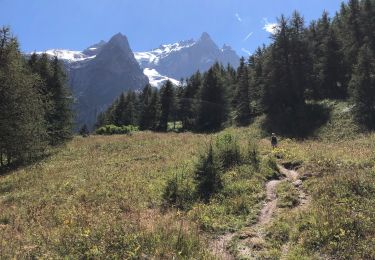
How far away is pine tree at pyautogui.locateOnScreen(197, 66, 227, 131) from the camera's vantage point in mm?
71375

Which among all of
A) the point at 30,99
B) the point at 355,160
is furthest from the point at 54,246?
the point at 30,99

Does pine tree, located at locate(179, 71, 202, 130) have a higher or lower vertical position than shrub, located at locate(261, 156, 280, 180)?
higher

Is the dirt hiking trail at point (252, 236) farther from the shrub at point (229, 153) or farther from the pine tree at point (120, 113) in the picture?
the pine tree at point (120, 113)

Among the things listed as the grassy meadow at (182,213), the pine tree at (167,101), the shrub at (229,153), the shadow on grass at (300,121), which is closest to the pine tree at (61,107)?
the shadow on grass at (300,121)

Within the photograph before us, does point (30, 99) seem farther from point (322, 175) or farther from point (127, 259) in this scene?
point (127, 259)

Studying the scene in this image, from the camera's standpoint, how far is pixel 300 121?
55.1 metres

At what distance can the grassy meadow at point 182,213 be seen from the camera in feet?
36.3

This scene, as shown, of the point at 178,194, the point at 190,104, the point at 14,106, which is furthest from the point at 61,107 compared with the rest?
the point at 190,104

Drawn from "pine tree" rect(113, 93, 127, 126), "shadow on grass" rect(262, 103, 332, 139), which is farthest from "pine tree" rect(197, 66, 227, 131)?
"pine tree" rect(113, 93, 127, 126)

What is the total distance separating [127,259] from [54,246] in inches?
80.8

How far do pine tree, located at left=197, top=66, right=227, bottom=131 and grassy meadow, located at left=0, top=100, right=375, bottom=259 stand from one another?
46.1m

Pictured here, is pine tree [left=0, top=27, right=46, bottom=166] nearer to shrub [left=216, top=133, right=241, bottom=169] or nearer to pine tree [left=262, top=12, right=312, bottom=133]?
shrub [left=216, top=133, right=241, bottom=169]

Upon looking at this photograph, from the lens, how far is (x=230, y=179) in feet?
62.7

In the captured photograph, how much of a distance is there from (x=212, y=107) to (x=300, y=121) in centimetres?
1953
